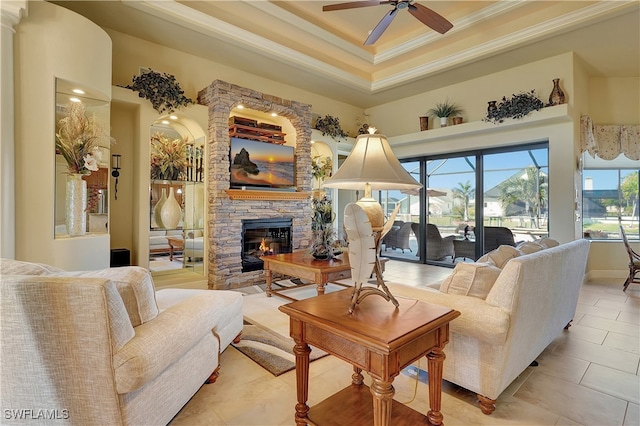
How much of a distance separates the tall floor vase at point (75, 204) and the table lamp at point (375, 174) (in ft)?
9.44

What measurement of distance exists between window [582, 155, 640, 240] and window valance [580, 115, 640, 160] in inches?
25.6

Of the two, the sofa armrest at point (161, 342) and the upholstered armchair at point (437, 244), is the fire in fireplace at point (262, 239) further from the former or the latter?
the upholstered armchair at point (437, 244)

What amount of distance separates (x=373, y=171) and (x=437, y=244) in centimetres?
537

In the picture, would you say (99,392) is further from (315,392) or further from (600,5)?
(600,5)

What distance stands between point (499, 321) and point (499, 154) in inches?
193

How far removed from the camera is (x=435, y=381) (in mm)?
1558

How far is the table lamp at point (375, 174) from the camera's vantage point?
1574 millimetres

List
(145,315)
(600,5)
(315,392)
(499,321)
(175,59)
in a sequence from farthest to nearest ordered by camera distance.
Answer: (175,59)
(600,5)
(315,392)
(499,321)
(145,315)

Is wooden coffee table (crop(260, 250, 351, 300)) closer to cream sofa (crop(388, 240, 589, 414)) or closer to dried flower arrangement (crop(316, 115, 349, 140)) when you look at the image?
cream sofa (crop(388, 240, 589, 414))

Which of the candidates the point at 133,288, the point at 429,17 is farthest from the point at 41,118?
the point at 429,17

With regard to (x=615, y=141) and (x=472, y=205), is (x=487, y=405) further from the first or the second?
(x=615, y=141)

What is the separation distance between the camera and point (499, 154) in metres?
5.66

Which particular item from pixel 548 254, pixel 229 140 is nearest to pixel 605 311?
pixel 548 254

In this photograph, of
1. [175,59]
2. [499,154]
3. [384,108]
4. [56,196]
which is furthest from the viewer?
[384,108]
